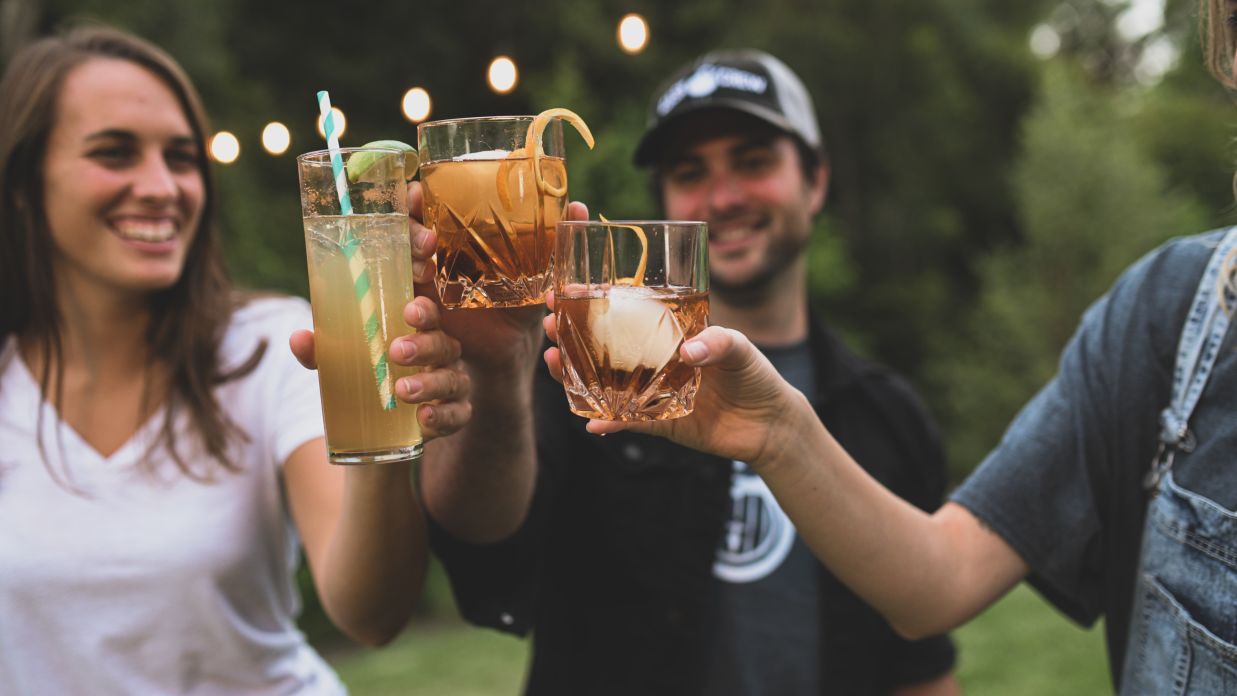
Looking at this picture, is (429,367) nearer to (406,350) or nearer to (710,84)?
(406,350)

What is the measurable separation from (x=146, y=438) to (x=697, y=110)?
6.17ft

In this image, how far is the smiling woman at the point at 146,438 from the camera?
8.05ft

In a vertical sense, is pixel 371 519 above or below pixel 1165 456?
below

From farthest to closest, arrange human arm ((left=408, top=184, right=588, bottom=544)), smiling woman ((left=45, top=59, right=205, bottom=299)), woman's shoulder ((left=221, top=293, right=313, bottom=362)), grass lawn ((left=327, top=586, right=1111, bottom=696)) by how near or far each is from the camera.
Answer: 1. grass lawn ((left=327, top=586, right=1111, bottom=696))
2. woman's shoulder ((left=221, top=293, right=313, bottom=362))
3. smiling woman ((left=45, top=59, right=205, bottom=299))
4. human arm ((left=408, top=184, right=588, bottom=544))

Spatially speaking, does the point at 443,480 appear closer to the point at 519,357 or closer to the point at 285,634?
the point at 519,357

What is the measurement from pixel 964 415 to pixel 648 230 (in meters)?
22.3

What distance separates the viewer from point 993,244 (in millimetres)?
28453

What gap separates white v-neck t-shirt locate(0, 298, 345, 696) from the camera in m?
2.46

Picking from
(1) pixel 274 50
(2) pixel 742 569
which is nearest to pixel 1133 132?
(1) pixel 274 50

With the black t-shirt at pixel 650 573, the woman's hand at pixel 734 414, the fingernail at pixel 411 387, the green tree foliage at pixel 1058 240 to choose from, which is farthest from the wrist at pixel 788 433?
the green tree foliage at pixel 1058 240

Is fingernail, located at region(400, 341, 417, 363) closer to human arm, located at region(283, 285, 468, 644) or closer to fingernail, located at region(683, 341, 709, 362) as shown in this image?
human arm, located at region(283, 285, 468, 644)

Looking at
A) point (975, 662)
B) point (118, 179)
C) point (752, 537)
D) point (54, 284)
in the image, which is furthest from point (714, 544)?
point (975, 662)

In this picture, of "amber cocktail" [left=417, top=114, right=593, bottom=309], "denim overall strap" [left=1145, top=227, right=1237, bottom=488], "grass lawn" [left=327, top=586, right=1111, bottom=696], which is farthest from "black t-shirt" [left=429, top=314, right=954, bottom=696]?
"grass lawn" [left=327, top=586, right=1111, bottom=696]

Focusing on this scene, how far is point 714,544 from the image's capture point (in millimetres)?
2955
